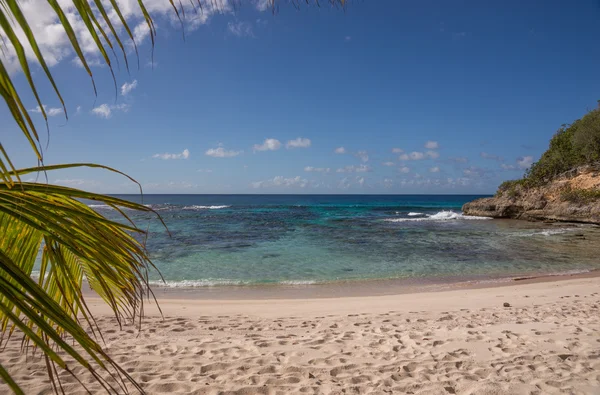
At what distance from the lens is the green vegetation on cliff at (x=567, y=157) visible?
32.7 metres

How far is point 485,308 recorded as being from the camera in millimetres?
7359

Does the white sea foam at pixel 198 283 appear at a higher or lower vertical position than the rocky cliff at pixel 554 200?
lower

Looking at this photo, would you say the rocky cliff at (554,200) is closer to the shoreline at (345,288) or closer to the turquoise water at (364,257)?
the turquoise water at (364,257)

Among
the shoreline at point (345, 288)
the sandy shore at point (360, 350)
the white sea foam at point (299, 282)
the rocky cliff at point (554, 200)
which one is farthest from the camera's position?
the rocky cliff at point (554, 200)

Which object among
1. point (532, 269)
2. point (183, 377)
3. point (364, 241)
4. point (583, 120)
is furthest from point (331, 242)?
point (583, 120)

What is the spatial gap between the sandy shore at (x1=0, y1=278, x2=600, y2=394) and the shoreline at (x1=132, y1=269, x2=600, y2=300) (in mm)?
1798

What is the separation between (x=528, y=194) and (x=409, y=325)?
33.8 meters

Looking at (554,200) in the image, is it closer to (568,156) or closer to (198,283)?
(568,156)

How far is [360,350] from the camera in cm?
472

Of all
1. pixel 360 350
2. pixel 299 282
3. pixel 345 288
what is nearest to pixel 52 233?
pixel 360 350

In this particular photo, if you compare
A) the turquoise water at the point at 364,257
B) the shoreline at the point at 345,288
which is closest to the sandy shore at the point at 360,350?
the shoreline at the point at 345,288

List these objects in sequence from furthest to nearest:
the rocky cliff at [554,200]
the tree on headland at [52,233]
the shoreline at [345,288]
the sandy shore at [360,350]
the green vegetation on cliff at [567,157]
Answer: the green vegetation on cliff at [567,157], the rocky cliff at [554,200], the shoreline at [345,288], the sandy shore at [360,350], the tree on headland at [52,233]

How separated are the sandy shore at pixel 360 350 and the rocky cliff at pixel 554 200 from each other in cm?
2470

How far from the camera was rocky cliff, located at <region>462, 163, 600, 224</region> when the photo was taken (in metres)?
26.9
